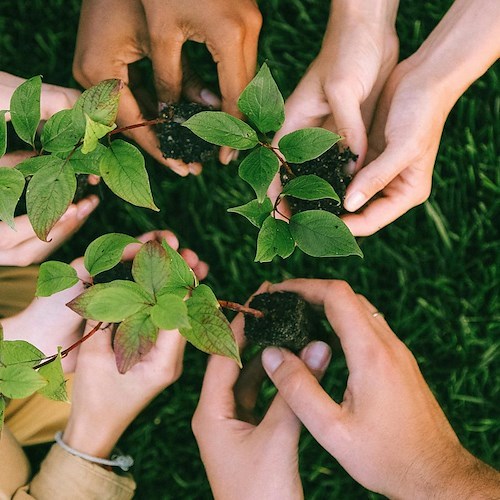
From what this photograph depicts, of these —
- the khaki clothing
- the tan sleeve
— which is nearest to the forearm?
the khaki clothing

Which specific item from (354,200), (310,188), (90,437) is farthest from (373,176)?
(90,437)

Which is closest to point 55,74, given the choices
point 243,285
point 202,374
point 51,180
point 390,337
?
point 243,285

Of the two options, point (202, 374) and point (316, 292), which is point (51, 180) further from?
point (202, 374)

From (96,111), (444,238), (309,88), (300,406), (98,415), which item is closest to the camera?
(96,111)

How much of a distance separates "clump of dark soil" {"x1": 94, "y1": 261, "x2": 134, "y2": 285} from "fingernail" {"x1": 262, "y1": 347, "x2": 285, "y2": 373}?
33 cm

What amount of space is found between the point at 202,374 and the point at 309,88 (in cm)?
80

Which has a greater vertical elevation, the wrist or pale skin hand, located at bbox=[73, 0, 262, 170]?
pale skin hand, located at bbox=[73, 0, 262, 170]

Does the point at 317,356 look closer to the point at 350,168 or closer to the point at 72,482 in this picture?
the point at 350,168

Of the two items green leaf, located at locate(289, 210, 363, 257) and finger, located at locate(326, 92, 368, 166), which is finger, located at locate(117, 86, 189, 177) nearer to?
finger, located at locate(326, 92, 368, 166)

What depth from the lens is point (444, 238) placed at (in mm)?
1561

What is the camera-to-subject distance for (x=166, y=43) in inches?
47.8

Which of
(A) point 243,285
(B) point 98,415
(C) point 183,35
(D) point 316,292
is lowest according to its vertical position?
(B) point 98,415

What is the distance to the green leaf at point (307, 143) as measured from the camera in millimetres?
814

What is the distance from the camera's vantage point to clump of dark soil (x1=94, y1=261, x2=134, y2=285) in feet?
4.13
